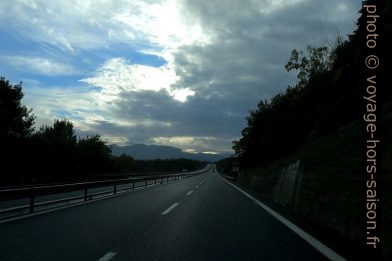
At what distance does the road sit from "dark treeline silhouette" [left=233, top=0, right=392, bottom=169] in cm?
2701

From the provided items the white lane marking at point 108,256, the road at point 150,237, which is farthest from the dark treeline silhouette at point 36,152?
the white lane marking at point 108,256

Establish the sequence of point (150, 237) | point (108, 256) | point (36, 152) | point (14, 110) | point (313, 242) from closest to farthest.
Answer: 1. point (108, 256)
2. point (313, 242)
3. point (150, 237)
4. point (36, 152)
5. point (14, 110)

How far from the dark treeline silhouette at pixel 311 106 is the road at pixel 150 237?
27009mm

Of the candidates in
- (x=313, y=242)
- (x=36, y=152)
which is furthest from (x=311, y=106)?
(x=313, y=242)

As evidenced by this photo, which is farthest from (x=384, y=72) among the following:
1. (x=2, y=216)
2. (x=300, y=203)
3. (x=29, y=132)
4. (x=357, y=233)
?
(x=29, y=132)

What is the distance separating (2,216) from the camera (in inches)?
522

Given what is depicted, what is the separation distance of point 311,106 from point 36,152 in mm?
37986

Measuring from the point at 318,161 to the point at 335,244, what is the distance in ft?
45.9

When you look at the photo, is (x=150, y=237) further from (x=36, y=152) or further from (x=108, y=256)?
(x=36, y=152)

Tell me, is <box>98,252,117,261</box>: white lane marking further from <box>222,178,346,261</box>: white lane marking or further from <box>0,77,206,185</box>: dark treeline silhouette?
<box>0,77,206,185</box>: dark treeline silhouette

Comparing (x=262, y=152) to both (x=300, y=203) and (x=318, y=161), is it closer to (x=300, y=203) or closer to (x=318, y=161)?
(x=318, y=161)

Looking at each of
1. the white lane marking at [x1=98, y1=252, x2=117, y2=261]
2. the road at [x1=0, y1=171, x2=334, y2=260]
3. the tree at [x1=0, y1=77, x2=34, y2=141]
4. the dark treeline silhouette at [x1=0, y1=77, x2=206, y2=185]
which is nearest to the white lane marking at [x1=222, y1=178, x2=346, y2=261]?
the road at [x1=0, y1=171, x2=334, y2=260]

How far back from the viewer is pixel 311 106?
6288 centimetres

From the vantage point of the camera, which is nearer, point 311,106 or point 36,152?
point 36,152
